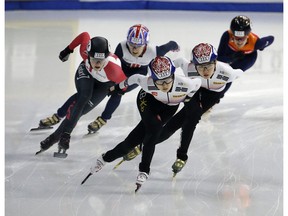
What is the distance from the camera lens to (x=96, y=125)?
6.29 meters

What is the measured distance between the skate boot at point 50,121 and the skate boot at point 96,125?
0.32m

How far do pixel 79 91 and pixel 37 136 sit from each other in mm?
925

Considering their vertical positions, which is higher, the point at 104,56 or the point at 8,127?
the point at 104,56

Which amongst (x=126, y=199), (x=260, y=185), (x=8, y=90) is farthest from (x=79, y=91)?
(x=8, y=90)

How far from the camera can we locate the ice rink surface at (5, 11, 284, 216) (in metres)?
4.79

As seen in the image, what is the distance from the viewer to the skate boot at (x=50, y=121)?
6250mm

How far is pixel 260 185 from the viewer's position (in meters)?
5.25

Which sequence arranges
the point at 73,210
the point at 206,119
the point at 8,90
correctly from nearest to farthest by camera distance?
the point at 73,210
the point at 206,119
the point at 8,90

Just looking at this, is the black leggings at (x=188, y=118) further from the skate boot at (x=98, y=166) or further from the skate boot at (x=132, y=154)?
the skate boot at (x=98, y=166)

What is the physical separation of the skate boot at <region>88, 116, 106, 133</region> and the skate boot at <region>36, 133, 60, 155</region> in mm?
718

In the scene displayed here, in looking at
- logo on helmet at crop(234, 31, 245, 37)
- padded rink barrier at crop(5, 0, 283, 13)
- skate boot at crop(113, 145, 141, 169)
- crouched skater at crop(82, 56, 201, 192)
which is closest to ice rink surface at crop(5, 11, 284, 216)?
skate boot at crop(113, 145, 141, 169)

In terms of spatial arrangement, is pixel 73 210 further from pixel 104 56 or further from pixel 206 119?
pixel 206 119

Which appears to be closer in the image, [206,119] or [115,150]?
[115,150]

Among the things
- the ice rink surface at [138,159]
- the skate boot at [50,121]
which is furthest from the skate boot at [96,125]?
the skate boot at [50,121]
